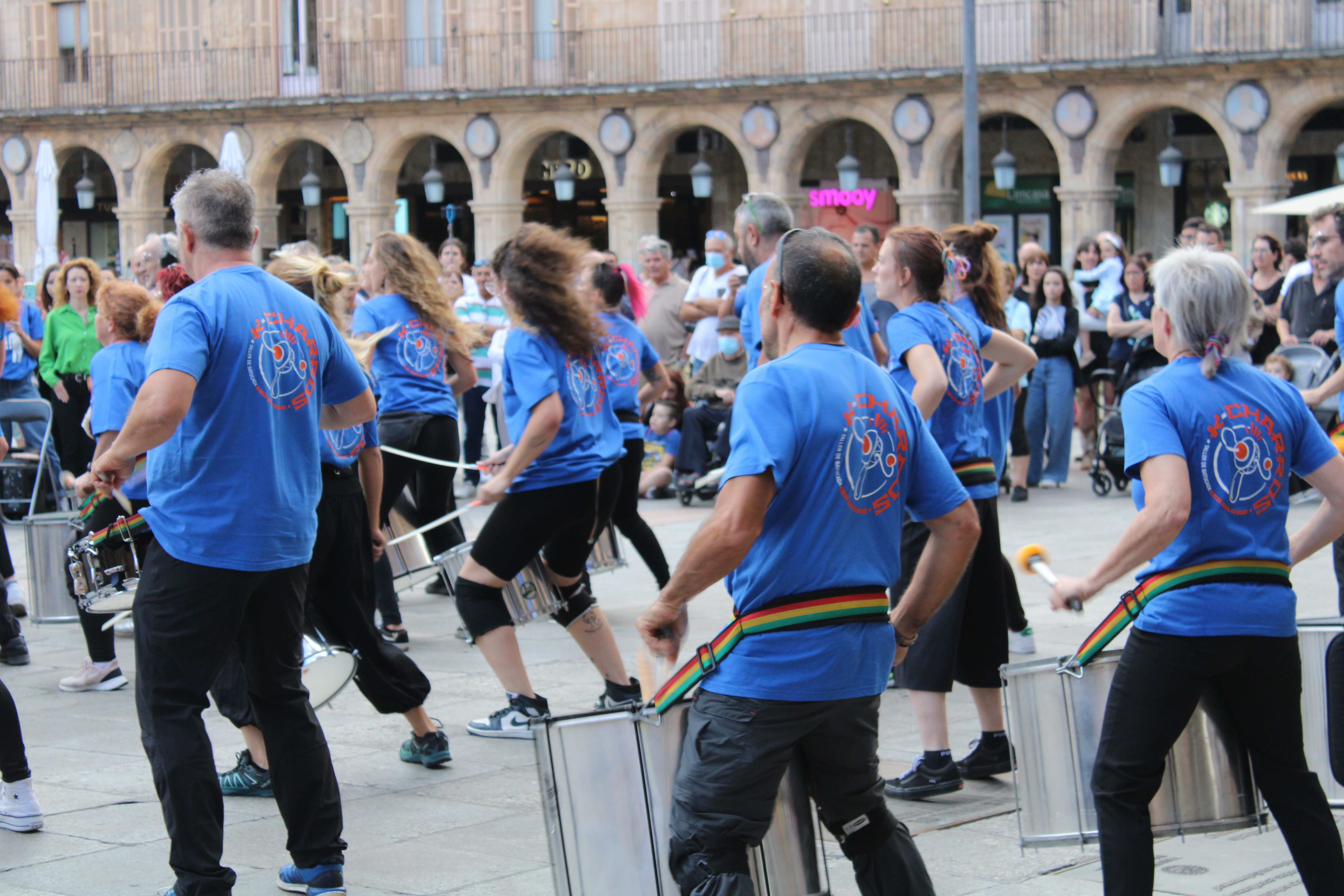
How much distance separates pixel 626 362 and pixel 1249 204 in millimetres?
20386

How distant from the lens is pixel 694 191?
31.2m

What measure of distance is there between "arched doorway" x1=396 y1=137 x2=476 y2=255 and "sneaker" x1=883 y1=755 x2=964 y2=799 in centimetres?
2989

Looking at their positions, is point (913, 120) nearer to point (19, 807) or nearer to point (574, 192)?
point (574, 192)

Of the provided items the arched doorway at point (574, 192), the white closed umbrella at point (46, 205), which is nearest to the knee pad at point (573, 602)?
the white closed umbrella at point (46, 205)

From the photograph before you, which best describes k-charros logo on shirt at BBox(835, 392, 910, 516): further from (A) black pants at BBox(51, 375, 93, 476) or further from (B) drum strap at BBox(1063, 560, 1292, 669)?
(A) black pants at BBox(51, 375, 93, 476)

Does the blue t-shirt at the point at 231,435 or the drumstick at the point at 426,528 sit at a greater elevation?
the blue t-shirt at the point at 231,435

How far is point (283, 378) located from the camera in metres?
4.06

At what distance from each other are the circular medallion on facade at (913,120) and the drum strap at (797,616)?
25.3m

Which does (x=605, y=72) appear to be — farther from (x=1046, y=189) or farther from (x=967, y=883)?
(x=967, y=883)

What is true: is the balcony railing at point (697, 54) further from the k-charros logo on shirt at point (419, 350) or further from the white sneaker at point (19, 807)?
the white sneaker at point (19, 807)

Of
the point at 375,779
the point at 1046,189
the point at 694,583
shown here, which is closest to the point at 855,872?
the point at 694,583

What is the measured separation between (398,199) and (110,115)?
21.8 ft

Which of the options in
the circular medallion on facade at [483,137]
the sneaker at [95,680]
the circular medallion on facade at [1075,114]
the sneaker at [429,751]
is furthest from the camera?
the circular medallion on facade at [483,137]

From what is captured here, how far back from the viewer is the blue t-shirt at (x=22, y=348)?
11570 millimetres
